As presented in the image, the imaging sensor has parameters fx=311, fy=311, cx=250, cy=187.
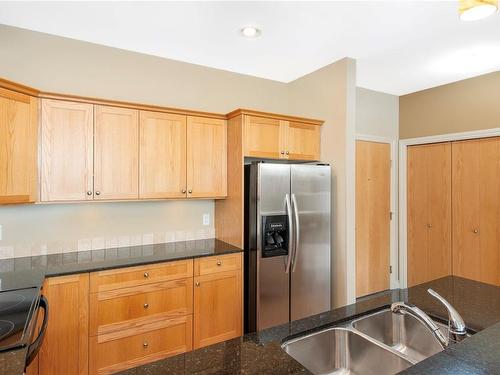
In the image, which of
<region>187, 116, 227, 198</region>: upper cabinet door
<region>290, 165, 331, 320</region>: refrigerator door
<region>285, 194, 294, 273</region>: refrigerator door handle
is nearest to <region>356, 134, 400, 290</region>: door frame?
<region>290, 165, 331, 320</region>: refrigerator door

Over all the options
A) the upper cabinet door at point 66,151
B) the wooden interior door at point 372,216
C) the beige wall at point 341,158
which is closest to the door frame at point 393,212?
the wooden interior door at point 372,216

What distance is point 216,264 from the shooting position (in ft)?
8.59

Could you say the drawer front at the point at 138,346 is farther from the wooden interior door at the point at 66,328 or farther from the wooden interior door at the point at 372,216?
the wooden interior door at the point at 372,216

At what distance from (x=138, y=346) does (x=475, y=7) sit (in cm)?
286

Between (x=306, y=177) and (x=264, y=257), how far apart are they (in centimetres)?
81

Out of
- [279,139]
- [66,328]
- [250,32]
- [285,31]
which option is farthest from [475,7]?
[66,328]

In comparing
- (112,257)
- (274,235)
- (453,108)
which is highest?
(453,108)

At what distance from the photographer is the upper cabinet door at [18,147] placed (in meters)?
2.00

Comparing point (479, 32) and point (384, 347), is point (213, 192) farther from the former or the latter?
point (479, 32)

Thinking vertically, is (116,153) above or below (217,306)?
above

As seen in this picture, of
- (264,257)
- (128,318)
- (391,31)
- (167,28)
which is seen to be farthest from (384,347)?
(167,28)

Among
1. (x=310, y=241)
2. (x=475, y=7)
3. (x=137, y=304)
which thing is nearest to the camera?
(x=475, y=7)

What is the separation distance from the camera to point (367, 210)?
398cm

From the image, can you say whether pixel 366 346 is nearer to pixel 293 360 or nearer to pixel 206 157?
pixel 293 360
